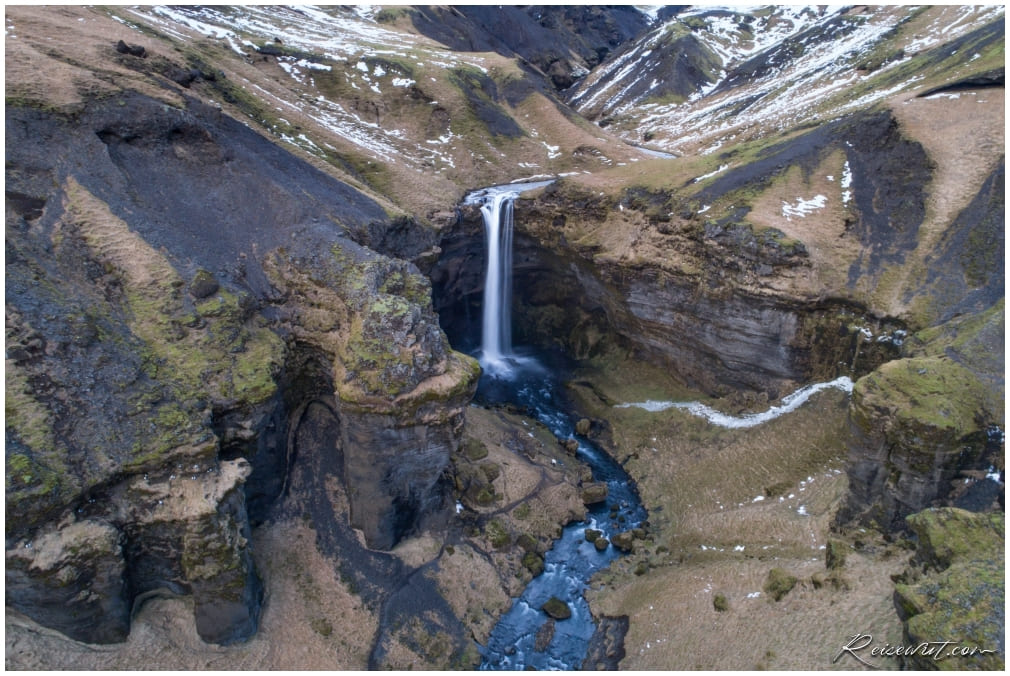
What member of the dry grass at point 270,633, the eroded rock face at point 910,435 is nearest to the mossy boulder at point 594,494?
the eroded rock face at point 910,435

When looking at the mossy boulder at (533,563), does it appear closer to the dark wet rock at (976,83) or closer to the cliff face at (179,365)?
the cliff face at (179,365)

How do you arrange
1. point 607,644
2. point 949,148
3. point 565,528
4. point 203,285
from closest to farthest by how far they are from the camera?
point 607,644, point 203,285, point 565,528, point 949,148

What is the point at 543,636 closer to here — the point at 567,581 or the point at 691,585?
the point at 567,581

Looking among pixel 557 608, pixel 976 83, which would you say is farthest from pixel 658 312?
pixel 976 83

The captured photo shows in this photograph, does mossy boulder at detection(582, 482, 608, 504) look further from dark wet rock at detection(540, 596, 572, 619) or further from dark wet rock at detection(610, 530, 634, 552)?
dark wet rock at detection(540, 596, 572, 619)

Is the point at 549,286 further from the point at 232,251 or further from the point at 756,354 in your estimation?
the point at 232,251

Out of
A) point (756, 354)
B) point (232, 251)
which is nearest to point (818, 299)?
point (756, 354)
